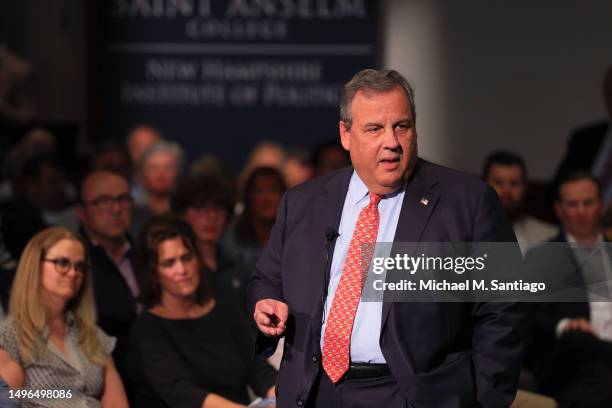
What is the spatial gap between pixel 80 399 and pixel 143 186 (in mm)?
3258

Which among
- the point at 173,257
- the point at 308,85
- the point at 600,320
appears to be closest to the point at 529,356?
the point at 600,320

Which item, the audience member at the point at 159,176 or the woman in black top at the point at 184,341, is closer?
the woman in black top at the point at 184,341

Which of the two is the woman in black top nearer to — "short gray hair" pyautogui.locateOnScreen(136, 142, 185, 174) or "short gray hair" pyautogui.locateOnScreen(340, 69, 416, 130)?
"short gray hair" pyautogui.locateOnScreen(340, 69, 416, 130)

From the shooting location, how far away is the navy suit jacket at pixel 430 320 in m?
2.86

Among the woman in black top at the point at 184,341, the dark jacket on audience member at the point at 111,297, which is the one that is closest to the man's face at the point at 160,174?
the dark jacket on audience member at the point at 111,297

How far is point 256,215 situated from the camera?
598cm

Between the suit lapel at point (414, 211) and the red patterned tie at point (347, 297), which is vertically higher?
the suit lapel at point (414, 211)

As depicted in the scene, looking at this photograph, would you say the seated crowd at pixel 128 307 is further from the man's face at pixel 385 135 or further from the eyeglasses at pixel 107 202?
the man's face at pixel 385 135

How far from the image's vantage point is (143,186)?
7.21 meters

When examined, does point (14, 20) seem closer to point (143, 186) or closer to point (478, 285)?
point (143, 186)

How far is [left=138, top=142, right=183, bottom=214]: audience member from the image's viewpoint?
687cm

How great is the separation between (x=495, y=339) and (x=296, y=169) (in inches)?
186

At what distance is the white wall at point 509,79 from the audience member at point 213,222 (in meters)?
2.34

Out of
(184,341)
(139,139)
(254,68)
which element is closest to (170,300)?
(184,341)
